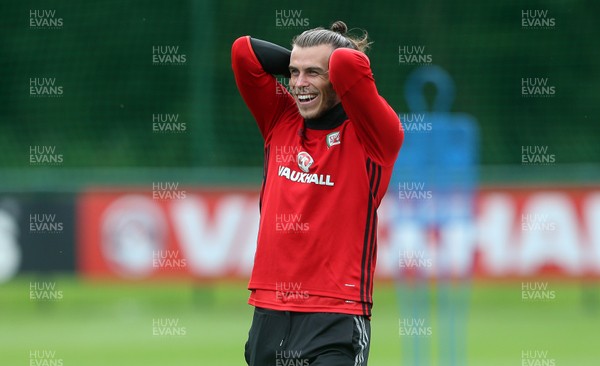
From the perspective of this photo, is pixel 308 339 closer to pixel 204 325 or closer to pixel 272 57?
pixel 272 57

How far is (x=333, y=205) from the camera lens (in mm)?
4406

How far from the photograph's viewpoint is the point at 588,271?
1194 cm

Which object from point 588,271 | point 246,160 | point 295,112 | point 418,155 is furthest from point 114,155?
point 295,112

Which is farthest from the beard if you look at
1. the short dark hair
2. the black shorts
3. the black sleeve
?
the black shorts

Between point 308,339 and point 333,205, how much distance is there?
52 cm

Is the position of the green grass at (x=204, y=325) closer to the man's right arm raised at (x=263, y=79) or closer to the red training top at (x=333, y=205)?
the man's right arm raised at (x=263, y=79)

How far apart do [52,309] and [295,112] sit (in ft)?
28.8

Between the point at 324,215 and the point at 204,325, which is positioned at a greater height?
the point at 324,215

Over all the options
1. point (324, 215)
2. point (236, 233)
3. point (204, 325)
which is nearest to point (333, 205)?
point (324, 215)

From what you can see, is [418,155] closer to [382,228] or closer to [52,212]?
[382,228]

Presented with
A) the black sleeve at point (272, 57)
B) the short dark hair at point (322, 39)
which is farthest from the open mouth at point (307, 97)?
the black sleeve at point (272, 57)

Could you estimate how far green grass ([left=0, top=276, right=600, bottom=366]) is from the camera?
973 centimetres

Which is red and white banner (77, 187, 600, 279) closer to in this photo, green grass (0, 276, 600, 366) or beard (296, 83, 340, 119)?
green grass (0, 276, 600, 366)

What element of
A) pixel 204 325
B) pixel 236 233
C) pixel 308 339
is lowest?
pixel 204 325
